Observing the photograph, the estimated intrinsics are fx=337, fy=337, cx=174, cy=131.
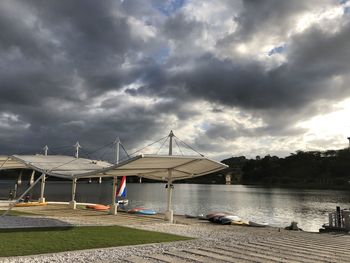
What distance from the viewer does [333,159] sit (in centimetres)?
17938

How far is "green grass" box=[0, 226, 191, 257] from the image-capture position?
445 inches

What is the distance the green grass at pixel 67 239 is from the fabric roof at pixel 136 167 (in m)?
4.47

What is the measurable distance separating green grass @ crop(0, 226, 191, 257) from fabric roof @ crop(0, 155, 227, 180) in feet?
14.7

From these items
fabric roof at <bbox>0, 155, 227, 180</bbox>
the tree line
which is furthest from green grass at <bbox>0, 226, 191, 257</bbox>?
the tree line

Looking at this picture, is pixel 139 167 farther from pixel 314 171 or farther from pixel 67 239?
pixel 314 171

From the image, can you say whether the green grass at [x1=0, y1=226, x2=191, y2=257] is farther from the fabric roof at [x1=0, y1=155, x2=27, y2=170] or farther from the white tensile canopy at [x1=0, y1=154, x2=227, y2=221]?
the fabric roof at [x1=0, y1=155, x2=27, y2=170]

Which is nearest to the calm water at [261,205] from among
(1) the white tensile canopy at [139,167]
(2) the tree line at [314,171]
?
(1) the white tensile canopy at [139,167]

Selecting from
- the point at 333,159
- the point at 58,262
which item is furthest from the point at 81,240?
the point at 333,159

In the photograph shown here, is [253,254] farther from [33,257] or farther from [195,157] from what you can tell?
[195,157]

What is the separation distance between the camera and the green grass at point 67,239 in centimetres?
1130

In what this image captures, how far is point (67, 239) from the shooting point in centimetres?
1352

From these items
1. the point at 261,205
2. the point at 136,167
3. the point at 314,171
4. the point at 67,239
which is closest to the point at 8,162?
the point at 136,167

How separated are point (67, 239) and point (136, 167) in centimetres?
929

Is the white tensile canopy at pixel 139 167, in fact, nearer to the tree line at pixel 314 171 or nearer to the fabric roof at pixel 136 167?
the fabric roof at pixel 136 167
